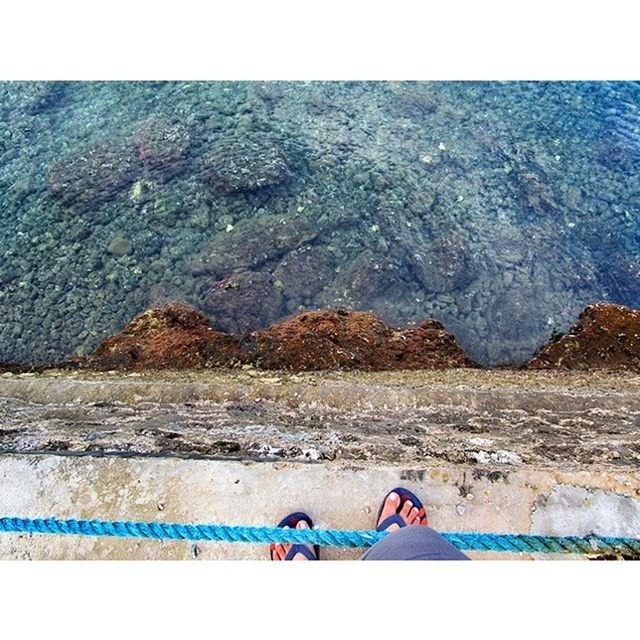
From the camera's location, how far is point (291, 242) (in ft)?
12.6

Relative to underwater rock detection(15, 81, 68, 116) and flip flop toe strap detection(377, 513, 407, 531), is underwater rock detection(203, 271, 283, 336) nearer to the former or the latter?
flip flop toe strap detection(377, 513, 407, 531)

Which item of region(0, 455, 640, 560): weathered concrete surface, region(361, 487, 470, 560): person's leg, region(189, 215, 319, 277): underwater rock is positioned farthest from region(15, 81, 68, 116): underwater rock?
region(361, 487, 470, 560): person's leg

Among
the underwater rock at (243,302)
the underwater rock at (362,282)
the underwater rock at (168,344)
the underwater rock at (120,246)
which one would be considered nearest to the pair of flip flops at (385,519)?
the underwater rock at (168,344)

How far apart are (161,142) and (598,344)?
3.48 metres

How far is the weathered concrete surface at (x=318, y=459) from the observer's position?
1.81 metres

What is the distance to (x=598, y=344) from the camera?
10.9 feet

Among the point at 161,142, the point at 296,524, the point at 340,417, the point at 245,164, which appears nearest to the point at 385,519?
the point at 296,524

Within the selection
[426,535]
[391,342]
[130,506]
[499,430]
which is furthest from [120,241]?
[426,535]

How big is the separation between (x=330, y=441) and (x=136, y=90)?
3.66m

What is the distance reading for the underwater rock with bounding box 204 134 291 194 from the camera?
4.01 metres

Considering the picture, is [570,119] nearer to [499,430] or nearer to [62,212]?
[499,430]

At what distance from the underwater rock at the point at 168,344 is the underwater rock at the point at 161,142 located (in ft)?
4.14

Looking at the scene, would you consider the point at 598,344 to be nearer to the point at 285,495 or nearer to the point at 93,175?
the point at 285,495

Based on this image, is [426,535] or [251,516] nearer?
[426,535]
